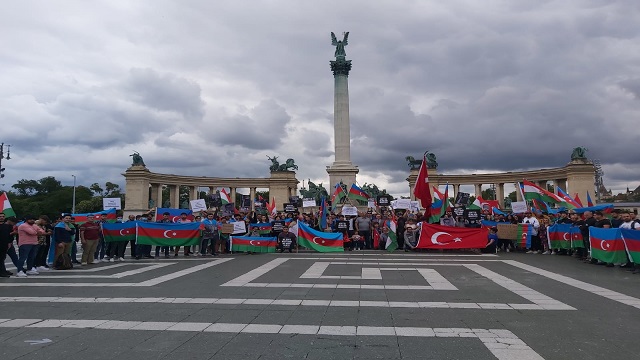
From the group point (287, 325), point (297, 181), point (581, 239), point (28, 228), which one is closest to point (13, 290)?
point (28, 228)

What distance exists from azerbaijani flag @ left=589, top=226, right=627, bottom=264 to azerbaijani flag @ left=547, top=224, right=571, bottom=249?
2513 millimetres

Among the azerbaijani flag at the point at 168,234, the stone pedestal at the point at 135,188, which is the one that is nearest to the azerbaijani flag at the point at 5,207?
the azerbaijani flag at the point at 168,234

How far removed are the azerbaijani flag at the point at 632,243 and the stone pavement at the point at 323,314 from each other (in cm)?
78

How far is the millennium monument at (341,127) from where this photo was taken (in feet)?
160

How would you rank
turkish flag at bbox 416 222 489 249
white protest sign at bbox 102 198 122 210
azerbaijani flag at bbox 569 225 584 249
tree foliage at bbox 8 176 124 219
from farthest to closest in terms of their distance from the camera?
tree foliage at bbox 8 176 124 219 → white protest sign at bbox 102 198 122 210 → turkish flag at bbox 416 222 489 249 → azerbaijani flag at bbox 569 225 584 249

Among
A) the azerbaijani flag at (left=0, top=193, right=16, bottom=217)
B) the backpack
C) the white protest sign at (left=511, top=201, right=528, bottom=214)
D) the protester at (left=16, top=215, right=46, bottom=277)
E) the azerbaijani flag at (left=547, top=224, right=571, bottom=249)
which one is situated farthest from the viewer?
the white protest sign at (left=511, top=201, right=528, bottom=214)

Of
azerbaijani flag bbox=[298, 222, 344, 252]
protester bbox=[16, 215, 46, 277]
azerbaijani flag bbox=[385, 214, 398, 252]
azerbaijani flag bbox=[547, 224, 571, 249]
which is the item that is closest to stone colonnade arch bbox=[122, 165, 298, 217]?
azerbaijani flag bbox=[298, 222, 344, 252]

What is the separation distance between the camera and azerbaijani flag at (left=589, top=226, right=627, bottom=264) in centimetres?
1500

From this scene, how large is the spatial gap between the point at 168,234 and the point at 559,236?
1682 cm

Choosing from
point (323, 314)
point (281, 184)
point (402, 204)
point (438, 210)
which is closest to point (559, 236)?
point (438, 210)

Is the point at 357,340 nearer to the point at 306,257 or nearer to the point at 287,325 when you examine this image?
the point at 287,325

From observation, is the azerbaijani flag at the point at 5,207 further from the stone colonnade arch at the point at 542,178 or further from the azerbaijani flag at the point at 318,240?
the stone colonnade arch at the point at 542,178

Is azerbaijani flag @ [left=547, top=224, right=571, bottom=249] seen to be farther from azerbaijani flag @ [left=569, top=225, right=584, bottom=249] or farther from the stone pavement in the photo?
the stone pavement

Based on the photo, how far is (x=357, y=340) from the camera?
6.29 meters
